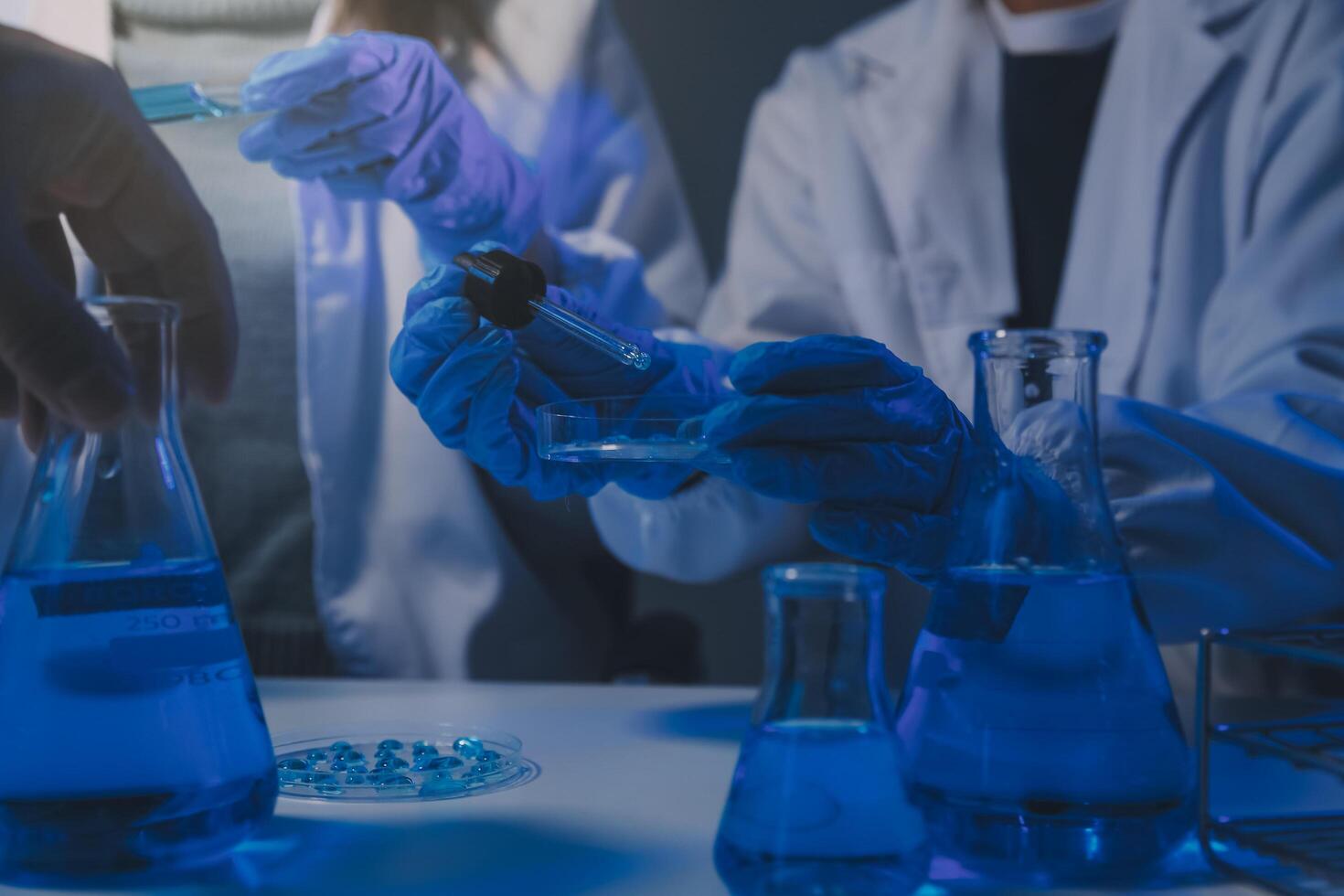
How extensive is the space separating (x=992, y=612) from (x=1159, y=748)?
0.08 meters

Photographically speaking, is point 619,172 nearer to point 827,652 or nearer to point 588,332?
point 588,332

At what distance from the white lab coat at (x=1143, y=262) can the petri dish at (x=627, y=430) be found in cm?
38

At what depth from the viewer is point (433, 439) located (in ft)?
4.08

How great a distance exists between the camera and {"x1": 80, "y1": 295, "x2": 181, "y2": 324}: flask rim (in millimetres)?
462

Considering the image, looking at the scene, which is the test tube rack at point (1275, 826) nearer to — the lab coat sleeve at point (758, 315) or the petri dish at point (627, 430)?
the petri dish at point (627, 430)

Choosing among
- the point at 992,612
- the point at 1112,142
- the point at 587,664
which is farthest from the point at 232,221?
the point at 1112,142

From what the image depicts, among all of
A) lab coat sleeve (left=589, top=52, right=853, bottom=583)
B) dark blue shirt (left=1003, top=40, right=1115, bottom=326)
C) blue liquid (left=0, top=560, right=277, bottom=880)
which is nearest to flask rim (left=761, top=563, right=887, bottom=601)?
blue liquid (left=0, top=560, right=277, bottom=880)

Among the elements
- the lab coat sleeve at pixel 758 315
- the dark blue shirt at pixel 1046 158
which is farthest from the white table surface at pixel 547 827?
the dark blue shirt at pixel 1046 158

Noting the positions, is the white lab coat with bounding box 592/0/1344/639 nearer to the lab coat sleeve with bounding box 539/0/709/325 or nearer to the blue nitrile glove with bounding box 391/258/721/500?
the lab coat sleeve with bounding box 539/0/709/325

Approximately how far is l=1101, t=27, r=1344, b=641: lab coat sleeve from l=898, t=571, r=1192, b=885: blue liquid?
1.27 ft

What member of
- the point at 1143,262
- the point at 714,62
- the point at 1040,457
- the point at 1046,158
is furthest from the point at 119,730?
the point at 714,62

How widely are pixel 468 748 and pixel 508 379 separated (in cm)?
21

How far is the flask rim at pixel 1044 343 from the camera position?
43 cm

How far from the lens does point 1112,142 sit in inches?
55.8
